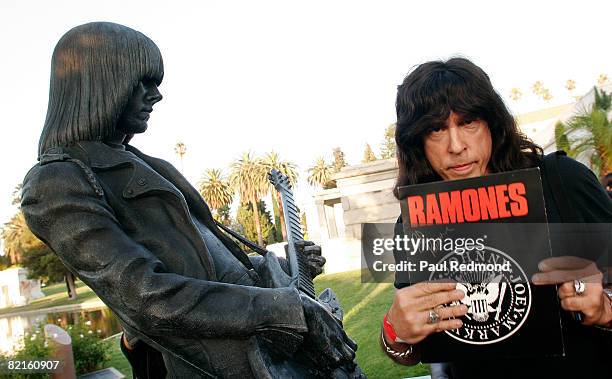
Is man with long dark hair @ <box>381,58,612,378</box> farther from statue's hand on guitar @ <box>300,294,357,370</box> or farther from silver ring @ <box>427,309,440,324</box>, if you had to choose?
statue's hand on guitar @ <box>300,294,357,370</box>

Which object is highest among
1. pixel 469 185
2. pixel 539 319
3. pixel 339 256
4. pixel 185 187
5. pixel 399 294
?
pixel 185 187

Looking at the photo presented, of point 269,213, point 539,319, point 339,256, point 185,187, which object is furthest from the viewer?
point 269,213

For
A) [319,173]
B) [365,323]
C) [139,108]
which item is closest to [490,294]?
[139,108]

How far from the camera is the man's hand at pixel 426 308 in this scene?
4.63ft

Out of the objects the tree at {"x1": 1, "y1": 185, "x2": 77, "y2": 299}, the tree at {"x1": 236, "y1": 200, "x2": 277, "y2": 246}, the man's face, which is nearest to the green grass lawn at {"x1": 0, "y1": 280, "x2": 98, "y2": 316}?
the tree at {"x1": 1, "y1": 185, "x2": 77, "y2": 299}

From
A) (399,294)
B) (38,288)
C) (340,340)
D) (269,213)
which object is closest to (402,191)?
(399,294)

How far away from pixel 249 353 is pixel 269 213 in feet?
152

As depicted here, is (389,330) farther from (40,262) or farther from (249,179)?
(249,179)

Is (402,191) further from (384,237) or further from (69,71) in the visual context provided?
(69,71)

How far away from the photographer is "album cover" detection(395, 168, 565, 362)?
1.45 m

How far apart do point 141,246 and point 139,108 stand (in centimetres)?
63

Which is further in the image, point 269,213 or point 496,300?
point 269,213

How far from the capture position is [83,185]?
70.8 inches

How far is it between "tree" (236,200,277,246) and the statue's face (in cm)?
3780
